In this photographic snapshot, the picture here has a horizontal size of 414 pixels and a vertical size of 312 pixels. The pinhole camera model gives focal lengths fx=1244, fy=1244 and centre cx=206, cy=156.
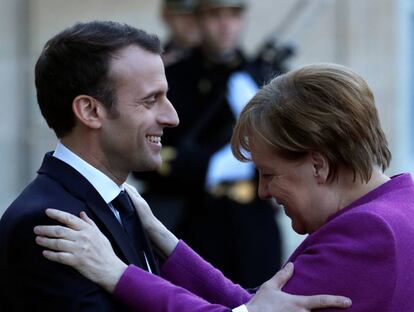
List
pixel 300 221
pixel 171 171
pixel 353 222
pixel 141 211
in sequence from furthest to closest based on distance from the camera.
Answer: pixel 171 171
pixel 141 211
pixel 300 221
pixel 353 222

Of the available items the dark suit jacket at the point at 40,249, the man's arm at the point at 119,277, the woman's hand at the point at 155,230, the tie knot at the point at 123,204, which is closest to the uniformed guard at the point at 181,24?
the woman's hand at the point at 155,230

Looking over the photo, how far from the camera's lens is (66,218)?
2.85 meters

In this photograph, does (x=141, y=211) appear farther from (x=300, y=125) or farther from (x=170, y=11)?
(x=170, y=11)

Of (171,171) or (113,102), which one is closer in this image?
(113,102)

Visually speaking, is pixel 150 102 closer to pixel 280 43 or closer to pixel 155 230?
pixel 155 230

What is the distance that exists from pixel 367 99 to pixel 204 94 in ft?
10.5

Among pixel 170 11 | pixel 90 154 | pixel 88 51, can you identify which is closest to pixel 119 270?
pixel 90 154

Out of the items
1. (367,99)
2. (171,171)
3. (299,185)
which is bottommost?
(171,171)

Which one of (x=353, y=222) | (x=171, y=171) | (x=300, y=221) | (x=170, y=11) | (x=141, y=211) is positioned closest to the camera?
(x=353, y=222)

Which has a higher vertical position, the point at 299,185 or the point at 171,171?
the point at 299,185

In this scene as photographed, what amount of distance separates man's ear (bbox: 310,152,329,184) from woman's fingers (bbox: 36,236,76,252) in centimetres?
62

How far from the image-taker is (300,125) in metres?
2.94

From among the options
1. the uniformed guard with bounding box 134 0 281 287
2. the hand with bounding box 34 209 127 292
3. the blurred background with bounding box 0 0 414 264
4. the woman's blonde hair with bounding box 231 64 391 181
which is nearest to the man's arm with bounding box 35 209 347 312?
the hand with bounding box 34 209 127 292

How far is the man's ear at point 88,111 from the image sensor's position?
3035 mm
